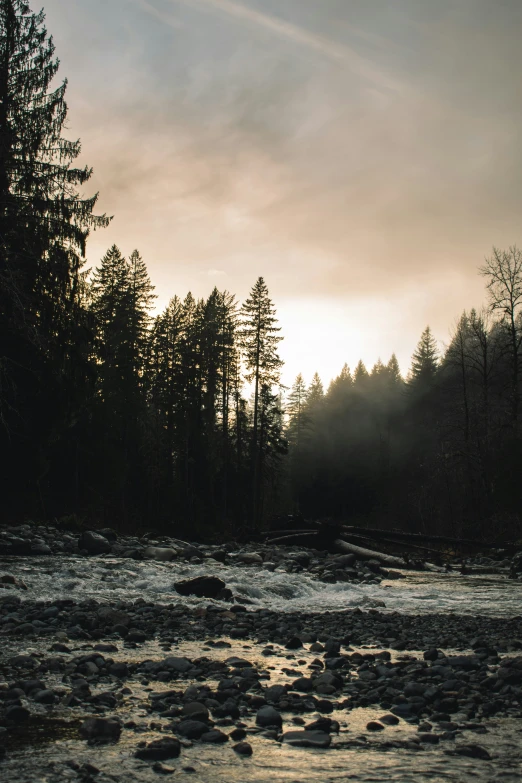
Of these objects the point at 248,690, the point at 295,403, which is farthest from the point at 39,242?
the point at 295,403

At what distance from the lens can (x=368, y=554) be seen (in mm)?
17938

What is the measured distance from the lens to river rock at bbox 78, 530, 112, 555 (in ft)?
47.3

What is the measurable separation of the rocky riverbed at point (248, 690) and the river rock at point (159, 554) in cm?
511

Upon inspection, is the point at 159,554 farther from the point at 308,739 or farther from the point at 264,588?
the point at 308,739

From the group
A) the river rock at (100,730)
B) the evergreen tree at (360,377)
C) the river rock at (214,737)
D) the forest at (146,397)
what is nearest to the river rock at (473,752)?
the river rock at (214,737)

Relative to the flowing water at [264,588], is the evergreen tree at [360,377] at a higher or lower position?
higher

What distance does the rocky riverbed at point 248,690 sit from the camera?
3199 millimetres

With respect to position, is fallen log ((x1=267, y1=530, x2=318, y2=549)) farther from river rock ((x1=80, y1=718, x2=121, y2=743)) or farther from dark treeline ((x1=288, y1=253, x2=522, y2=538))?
river rock ((x1=80, y1=718, x2=121, y2=743))

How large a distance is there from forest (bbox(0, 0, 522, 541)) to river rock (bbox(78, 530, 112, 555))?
9.13 ft

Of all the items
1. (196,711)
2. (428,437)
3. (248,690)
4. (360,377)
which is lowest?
(248,690)

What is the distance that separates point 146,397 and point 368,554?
73.5 ft

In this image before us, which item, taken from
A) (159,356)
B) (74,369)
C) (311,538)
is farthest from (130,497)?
(74,369)

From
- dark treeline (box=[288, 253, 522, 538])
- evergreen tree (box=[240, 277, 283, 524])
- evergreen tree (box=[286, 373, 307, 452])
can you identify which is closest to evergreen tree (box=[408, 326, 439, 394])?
dark treeline (box=[288, 253, 522, 538])

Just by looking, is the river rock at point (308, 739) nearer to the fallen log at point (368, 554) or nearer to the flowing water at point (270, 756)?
the flowing water at point (270, 756)
